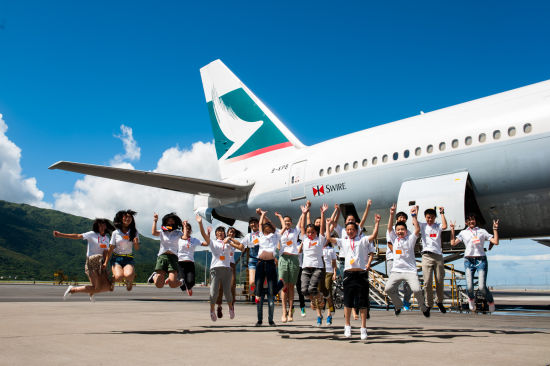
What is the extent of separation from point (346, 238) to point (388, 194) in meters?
7.04

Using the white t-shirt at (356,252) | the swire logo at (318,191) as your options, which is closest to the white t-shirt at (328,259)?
the white t-shirt at (356,252)

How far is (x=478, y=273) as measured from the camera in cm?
1084

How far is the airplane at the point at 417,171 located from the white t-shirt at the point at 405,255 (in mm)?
4313

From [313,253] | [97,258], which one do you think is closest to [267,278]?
[313,253]

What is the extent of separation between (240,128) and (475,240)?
14.2 m

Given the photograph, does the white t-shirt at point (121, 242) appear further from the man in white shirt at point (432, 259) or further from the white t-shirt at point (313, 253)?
the man in white shirt at point (432, 259)

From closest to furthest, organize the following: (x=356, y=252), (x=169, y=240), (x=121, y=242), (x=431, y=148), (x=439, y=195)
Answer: (x=356, y=252), (x=121, y=242), (x=169, y=240), (x=439, y=195), (x=431, y=148)

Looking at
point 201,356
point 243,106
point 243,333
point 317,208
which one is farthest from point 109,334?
point 243,106

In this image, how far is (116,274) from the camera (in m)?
8.70

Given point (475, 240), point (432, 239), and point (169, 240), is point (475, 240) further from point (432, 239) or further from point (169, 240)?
point (169, 240)

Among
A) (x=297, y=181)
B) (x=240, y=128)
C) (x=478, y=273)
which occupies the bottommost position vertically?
(x=478, y=273)

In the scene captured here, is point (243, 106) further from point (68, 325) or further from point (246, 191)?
point (68, 325)

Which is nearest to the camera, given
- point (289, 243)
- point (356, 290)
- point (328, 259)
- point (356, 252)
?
point (356, 290)

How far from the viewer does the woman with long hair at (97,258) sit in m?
8.55
